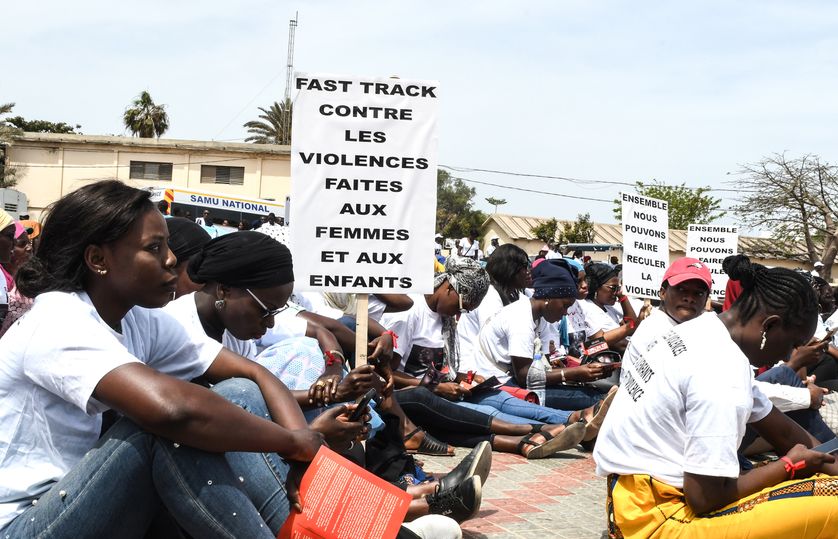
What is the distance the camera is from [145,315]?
3160 millimetres

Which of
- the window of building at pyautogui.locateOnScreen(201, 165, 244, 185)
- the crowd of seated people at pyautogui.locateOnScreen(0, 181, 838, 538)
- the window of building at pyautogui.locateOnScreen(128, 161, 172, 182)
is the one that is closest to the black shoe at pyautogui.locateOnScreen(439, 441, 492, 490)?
the crowd of seated people at pyautogui.locateOnScreen(0, 181, 838, 538)

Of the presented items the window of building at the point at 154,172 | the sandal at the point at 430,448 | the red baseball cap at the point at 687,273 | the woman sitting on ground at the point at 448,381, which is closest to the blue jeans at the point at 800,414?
the red baseball cap at the point at 687,273

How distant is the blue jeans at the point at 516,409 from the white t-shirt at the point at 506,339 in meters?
0.30

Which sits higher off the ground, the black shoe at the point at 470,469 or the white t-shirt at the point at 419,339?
the white t-shirt at the point at 419,339

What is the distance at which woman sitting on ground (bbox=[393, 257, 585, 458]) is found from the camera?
265 inches

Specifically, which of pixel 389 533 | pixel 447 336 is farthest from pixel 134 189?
pixel 447 336

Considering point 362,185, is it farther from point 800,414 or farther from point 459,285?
point 800,414

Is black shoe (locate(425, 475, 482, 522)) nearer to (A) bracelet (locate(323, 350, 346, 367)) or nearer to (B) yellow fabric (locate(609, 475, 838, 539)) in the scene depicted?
(A) bracelet (locate(323, 350, 346, 367))

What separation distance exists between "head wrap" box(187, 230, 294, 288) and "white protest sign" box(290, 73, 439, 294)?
2.79 ft

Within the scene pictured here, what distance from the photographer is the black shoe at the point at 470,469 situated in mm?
4418

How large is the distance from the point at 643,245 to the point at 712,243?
281 centimetres

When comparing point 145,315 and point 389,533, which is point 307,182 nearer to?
point 145,315

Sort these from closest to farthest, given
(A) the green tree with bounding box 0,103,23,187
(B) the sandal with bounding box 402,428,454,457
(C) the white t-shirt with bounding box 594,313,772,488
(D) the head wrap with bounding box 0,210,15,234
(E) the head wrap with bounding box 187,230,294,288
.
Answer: (C) the white t-shirt with bounding box 594,313,772,488 < (E) the head wrap with bounding box 187,230,294,288 < (B) the sandal with bounding box 402,428,454,457 < (D) the head wrap with bounding box 0,210,15,234 < (A) the green tree with bounding box 0,103,23,187

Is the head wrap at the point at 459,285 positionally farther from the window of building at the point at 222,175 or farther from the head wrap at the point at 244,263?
the window of building at the point at 222,175
